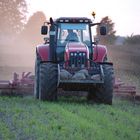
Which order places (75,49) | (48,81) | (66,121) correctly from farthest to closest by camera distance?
(75,49), (48,81), (66,121)

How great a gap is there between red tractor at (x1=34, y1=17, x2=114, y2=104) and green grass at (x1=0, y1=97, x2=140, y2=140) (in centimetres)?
68

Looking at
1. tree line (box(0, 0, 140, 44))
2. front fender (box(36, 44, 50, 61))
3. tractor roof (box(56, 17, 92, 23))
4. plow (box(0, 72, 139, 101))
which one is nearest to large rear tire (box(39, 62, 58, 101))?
front fender (box(36, 44, 50, 61))

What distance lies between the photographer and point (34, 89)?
19500 millimetres

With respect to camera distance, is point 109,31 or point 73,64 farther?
point 109,31

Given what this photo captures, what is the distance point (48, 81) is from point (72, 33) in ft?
7.26

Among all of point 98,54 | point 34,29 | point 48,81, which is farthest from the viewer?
point 34,29

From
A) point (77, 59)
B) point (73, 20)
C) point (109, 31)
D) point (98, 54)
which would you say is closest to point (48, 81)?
point (77, 59)

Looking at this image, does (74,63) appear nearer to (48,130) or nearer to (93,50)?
(93,50)

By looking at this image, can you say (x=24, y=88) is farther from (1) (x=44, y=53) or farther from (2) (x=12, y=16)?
(2) (x=12, y=16)

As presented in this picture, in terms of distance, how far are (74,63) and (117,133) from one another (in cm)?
616

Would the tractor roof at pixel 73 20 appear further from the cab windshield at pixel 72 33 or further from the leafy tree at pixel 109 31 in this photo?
the leafy tree at pixel 109 31

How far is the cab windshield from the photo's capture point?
18.7 metres

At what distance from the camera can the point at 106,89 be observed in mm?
17500

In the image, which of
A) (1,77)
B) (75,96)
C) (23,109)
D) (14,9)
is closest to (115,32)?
(14,9)
